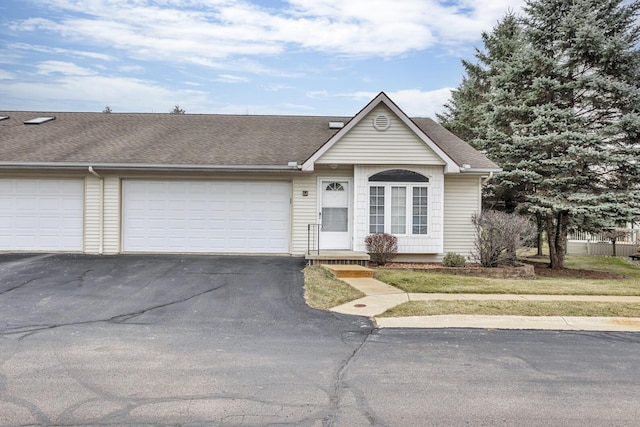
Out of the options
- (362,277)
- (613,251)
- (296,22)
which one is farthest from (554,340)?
(613,251)

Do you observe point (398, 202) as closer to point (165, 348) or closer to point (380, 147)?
point (380, 147)

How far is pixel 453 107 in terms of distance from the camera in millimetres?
32688

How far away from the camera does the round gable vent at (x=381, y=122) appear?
13242 millimetres

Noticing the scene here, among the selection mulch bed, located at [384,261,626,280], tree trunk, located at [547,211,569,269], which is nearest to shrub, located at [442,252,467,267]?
mulch bed, located at [384,261,626,280]

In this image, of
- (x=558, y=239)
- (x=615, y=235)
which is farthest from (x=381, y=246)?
(x=615, y=235)

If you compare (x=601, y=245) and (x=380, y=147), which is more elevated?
(x=380, y=147)

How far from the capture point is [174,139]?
50.9 ft

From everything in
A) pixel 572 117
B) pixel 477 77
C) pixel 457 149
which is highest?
pixel 477 77

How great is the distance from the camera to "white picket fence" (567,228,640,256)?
76.2 feet

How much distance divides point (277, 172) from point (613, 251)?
1913 centimetres

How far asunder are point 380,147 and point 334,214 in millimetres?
2485

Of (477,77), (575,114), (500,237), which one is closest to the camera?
(500,237)

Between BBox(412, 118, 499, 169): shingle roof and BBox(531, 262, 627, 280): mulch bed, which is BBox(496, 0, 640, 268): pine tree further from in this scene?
BBox(412, 118, 499, 169): shingle roof

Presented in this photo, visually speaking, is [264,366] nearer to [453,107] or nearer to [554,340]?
[554,340]
